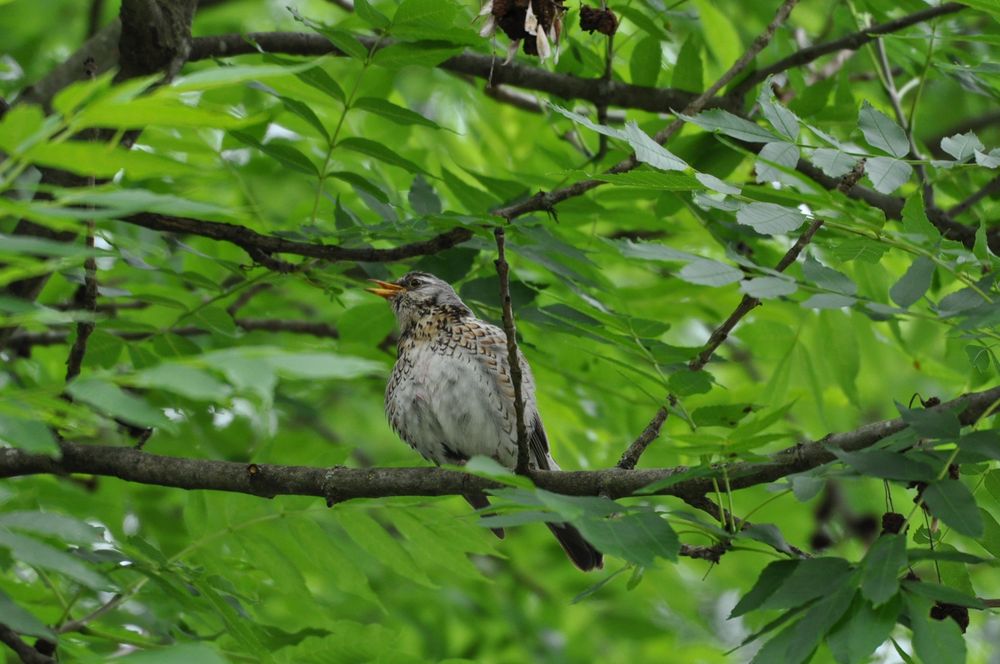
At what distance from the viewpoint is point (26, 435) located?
2195mm

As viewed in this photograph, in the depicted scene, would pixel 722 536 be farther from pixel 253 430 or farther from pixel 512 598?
pixel 512 598

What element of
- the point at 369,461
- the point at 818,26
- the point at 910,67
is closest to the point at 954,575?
the point at 910,67

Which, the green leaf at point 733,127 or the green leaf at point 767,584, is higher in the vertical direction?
the green leaf at point 733,127

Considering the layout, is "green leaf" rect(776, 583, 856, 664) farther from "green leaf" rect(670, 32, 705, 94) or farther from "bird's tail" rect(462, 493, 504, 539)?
"green leaf" rect(670, 32, 705, 94)

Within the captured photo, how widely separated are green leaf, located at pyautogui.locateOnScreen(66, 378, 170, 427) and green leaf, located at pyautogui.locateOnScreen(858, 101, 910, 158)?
2.15m

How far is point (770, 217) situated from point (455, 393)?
8.48ft

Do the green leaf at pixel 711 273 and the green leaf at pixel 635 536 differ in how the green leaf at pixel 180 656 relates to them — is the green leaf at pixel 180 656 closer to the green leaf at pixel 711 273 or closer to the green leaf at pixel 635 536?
the green leaf at pixel 635 536

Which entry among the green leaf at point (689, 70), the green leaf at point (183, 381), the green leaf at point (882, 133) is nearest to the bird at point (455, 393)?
the green leaf at point (689, 70)

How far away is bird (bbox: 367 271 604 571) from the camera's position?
5.34 meters

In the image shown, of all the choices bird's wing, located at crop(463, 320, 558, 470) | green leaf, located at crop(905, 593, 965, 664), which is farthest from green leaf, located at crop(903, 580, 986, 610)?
bird's wing, located at crop(463, 320, 558, 470)

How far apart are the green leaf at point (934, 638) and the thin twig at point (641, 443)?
40.6 inches

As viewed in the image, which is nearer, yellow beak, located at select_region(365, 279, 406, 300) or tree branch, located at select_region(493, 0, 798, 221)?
tree branch, located at select_region(493, 0, 798, 221)

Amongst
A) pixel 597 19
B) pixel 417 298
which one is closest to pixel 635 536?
pixel 597 19

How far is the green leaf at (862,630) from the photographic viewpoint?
2643mm
